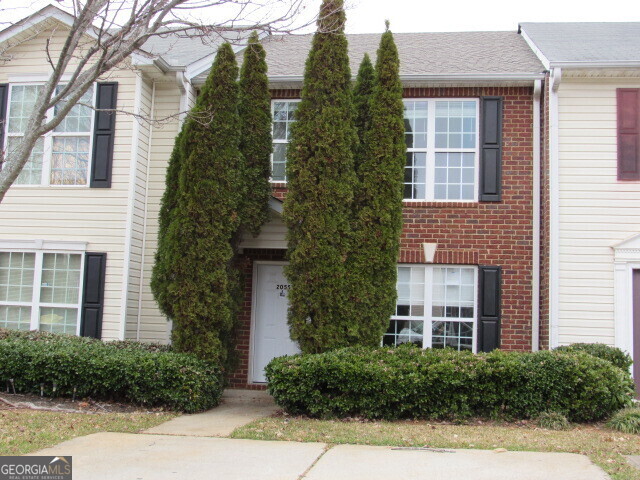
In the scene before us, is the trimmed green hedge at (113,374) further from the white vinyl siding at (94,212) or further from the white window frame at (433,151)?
the white window frame at (433,151)

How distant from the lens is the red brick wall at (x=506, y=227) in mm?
10922

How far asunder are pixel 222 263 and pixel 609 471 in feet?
17.9

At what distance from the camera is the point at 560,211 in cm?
1070

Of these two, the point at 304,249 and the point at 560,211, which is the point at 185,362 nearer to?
the point at 304,249

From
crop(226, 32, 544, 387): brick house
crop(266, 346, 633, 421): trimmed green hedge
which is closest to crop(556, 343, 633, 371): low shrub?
crop(266, 346, 633, 421): trimmed green hedge

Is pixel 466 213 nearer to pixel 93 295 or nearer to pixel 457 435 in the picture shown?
pixel 457 435

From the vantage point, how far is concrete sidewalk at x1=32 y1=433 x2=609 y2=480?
5.74m

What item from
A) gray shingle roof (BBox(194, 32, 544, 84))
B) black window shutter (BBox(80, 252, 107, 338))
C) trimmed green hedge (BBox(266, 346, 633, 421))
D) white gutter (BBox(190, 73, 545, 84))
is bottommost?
trimmed green hedge (BBox(266, 346, 633, 421))

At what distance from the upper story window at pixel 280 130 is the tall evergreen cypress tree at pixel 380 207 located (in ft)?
7.43

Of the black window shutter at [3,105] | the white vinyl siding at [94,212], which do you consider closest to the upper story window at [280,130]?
the white vinyl siding at [94,212]

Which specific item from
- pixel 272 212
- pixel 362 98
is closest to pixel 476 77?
pixel 362 98

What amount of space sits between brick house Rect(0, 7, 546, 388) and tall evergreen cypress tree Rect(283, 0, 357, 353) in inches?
58.7

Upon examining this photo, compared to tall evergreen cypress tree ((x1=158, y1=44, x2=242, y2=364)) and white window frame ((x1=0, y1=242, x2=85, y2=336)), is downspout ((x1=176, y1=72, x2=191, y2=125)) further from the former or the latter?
white window frame ((x1=0, y1=242, x2=85, y2=336))

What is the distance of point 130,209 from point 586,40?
330 inches
